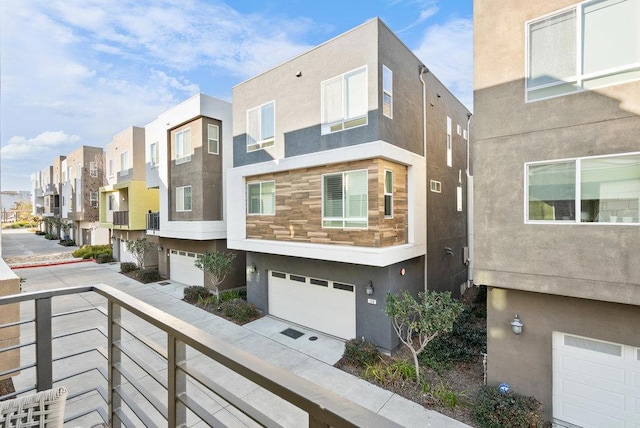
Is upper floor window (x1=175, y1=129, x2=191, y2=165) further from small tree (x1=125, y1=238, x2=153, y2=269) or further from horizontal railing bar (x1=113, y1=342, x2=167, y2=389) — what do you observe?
horizontal railing bar (x1=113, y1=342, x2=167, y2=389)

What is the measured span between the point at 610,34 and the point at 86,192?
114ft

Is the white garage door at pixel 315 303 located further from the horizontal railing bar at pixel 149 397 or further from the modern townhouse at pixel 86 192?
the modern townhouse at pixel 86 192

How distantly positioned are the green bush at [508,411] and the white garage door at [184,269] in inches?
473

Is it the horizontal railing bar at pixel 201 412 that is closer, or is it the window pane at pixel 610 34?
the horizontal railing bar at pixel 201 412

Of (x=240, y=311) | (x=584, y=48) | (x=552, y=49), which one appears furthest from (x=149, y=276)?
(x=584, y=48)

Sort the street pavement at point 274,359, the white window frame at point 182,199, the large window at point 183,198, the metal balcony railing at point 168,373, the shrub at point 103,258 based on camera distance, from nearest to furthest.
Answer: the metal balcony railing at point 168,373, the street pavement at point 274,359, the white window frame at point 182,199, the large window at point 183,198, the shrub at point 103,258

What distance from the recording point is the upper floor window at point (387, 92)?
27.2ft

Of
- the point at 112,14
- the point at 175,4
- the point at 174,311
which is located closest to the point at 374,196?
the point at 175,4

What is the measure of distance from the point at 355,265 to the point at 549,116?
219 inches

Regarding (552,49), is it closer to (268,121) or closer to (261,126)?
(268,121)

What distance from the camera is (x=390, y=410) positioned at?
19.5ft

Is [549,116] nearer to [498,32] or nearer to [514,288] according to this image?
[498,32]

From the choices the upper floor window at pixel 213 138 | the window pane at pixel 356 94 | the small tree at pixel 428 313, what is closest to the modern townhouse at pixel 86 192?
the upper floor window at pixel 213 138

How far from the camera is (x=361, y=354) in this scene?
759cm
